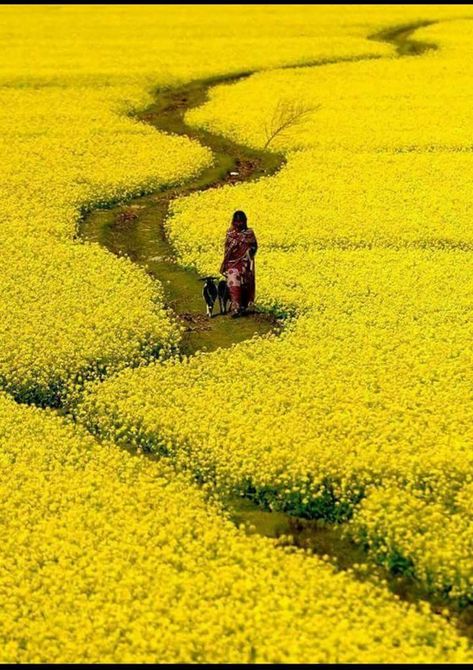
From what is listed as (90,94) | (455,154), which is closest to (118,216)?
(455,154)

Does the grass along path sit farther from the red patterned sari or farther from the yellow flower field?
the red patterned sari

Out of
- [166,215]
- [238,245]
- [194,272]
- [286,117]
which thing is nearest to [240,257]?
[238,245]

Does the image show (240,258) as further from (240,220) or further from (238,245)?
(240,220)

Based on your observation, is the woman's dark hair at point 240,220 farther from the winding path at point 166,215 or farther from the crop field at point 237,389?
the winding path at point 166,215

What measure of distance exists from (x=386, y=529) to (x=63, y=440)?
464 centimetres

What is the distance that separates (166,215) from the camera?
907 inches

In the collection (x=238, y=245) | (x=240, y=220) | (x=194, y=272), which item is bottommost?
(x=194, y=272)

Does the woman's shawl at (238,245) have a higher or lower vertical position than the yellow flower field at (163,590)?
higher

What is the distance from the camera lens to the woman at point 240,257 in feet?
54.7

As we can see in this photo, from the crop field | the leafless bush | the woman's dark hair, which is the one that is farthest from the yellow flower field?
the leafless bush

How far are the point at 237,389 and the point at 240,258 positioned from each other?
11.7 feet

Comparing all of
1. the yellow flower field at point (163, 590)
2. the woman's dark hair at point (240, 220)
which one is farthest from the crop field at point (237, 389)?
the woman's dark hair at point (240, 220)

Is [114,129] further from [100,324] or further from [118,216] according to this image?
[100,324]

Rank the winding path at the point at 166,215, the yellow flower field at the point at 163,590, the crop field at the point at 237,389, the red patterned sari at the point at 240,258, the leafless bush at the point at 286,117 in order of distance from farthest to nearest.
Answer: the leafless bush at the point at 286,117 → the winding path at the point at 166,215 → the red patterned sari at the point at 240,258 → the crop field at the point at 237,389 → the yellow flower field at the point at 163,590
